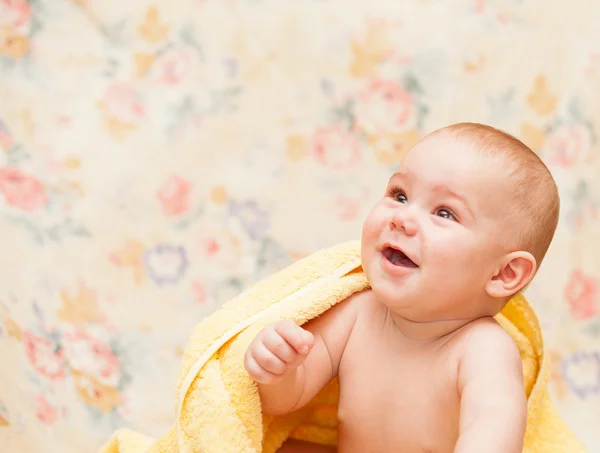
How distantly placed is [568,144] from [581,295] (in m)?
0.26

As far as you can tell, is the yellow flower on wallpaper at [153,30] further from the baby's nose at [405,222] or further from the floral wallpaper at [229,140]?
the baby's nose at [405,222]

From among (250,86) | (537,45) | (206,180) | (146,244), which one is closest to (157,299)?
(146,244)

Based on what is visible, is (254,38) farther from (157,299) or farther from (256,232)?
(157,299)

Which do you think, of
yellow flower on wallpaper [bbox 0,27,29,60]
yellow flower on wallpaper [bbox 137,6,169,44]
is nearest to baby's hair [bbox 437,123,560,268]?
yellow flower on wallpaper [bbox 137,6,169,44]

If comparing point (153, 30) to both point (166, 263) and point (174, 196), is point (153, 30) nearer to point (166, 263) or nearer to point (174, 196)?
point (174, 196)

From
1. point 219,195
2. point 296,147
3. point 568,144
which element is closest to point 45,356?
point 219,195

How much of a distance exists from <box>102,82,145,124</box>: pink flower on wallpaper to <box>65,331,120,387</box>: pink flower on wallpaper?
1.35 feet

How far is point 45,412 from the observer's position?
1.34 m

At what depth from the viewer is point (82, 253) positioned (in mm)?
1514

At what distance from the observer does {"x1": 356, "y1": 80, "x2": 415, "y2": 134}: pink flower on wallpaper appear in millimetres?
1607

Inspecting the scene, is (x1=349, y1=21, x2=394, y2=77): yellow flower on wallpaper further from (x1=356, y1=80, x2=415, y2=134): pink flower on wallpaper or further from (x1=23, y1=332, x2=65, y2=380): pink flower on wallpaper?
(x1=23, y1=332, x2=65, y2=380): pink flower on wallpaper

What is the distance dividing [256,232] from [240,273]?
0.08 m

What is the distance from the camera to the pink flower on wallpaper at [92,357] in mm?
1395

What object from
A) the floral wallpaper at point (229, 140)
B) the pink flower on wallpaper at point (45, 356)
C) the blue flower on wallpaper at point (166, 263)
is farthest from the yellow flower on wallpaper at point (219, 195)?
the pink flower on wallpaper at point (45, 356)
